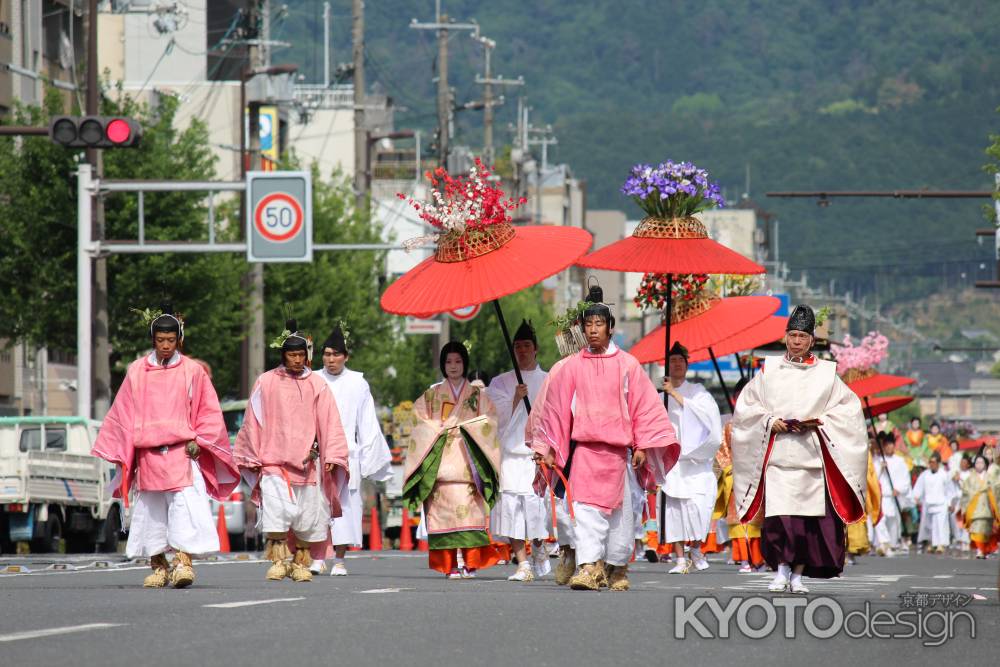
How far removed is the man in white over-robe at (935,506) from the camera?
40531 mm

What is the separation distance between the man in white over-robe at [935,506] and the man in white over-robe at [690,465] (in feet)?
62.5

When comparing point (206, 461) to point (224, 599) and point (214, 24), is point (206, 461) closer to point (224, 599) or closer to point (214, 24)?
point (224, 599)

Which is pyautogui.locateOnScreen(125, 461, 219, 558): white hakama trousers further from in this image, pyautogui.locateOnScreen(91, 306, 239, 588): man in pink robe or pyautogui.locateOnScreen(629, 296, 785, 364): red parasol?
pyautogui.locateOnScreen(629, 296, 785, 364): red parasol

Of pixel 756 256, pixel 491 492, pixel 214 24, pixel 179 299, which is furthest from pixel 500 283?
pixel 756 256

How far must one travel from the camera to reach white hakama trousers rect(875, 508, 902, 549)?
3278cm

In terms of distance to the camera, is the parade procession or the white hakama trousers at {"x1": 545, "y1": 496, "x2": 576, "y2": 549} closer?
the parade procession

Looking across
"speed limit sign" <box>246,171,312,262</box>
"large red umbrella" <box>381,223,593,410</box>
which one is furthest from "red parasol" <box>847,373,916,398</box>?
"large red umbrella" <box>381,223,593,410</box>

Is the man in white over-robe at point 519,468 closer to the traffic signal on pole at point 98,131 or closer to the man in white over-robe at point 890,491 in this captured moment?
the traffic signal on pole at point 98,131

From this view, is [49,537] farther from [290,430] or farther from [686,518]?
[290,430]

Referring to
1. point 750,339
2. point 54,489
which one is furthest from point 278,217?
point 750,339

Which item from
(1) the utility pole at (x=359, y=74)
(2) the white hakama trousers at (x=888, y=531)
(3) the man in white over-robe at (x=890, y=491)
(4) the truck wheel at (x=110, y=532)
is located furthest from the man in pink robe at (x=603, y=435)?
(1) the utility pole at (x=359, y=74)

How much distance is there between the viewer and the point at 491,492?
58.7 feet

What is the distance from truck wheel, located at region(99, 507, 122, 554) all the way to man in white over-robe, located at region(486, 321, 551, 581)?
1169 centimetres

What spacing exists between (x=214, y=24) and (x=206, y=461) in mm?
59037
